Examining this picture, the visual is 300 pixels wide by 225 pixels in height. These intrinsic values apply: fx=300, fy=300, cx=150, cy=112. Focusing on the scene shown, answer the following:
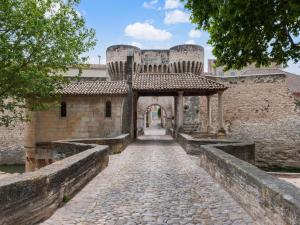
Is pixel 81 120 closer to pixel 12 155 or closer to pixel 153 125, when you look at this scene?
pixel 12 155

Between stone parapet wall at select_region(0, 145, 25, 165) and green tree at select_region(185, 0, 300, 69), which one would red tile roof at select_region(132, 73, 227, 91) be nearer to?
green tree at select_region(185, 0, 300, 69)

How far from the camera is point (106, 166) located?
10.2 metres

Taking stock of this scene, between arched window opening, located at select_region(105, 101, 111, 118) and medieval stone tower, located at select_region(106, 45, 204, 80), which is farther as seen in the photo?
medieval stone tower, located at select_region(106, 45, 204, 80)

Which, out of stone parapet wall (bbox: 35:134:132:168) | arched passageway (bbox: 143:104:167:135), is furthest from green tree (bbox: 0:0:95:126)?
arched passageway (bbox: 143:104:167:135)

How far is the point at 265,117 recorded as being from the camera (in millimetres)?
25172

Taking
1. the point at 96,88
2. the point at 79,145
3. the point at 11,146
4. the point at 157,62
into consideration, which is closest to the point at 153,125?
the point at 157,62

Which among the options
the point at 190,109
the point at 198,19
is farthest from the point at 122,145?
the point at 190,109

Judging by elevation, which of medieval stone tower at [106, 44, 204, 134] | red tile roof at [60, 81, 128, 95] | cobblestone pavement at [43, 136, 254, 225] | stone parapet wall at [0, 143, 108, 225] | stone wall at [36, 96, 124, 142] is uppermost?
medieval stone tower at [106, 44, 204, 134]

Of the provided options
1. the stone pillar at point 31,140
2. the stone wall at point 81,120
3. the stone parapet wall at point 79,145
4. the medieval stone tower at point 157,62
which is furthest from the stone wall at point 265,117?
the stone pillar at point 31,140

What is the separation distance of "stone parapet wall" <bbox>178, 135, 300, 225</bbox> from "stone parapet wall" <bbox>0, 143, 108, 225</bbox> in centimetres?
336

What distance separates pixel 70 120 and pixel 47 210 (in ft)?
52.9

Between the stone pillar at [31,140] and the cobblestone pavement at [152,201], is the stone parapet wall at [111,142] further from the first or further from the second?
the stone pillar at [31,140]

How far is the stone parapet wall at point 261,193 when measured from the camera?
3.68 metres

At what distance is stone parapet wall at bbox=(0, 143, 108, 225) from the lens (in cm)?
393
